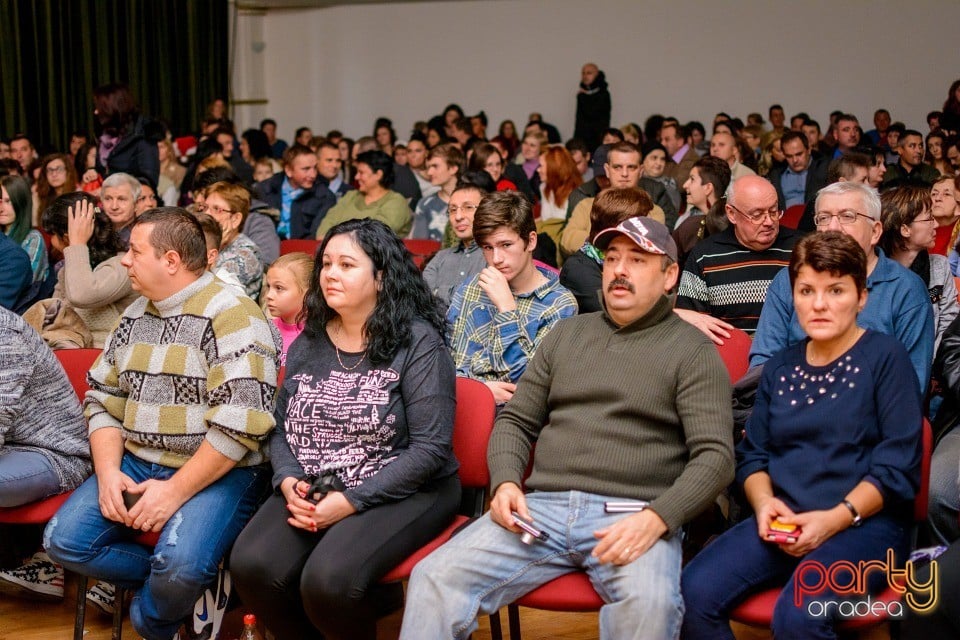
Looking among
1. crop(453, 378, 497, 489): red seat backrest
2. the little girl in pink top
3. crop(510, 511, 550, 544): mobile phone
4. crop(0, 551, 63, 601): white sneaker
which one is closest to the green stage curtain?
the little girl in pink top

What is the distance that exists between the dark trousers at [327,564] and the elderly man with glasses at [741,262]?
48.8 inches

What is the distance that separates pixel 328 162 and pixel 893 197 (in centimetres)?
447

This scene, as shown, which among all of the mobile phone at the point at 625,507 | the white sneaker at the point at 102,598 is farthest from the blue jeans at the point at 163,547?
the mobile phone at the point at 625,507

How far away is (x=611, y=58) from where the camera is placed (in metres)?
12.4

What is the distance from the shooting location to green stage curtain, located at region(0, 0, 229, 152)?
10.9 m

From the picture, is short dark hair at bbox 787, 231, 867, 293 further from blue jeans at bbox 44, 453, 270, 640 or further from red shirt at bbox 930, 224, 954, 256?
red shirt at bbox 930, 224, 954, 256

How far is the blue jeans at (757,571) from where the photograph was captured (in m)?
2.09

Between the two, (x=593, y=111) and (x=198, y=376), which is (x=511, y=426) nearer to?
(x=198, y=376)

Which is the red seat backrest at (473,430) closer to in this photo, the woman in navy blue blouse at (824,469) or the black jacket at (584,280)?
the woman in navy blue blouse at (824,469)

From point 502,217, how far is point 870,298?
1053 mm

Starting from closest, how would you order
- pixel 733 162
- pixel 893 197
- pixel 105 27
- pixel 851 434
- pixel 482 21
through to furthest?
pixel 851 434, pixel 893 197, pixel 733 162, pixel 105 27, pixel 482 21

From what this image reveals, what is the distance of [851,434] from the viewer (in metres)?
2.16

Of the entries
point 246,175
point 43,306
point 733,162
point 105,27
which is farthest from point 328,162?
point 105,27

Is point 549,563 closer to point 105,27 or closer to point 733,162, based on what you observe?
point 733,162
